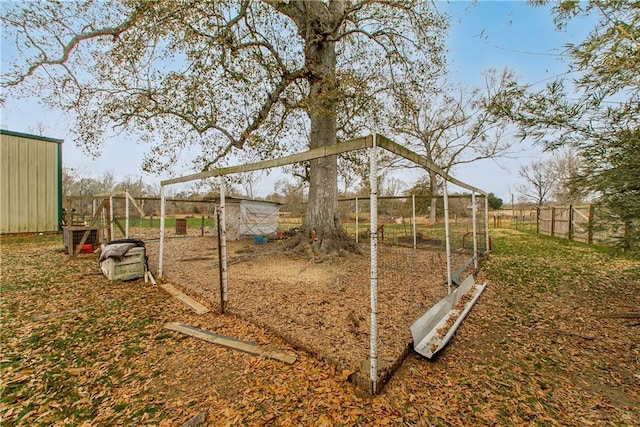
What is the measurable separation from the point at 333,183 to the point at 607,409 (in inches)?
241

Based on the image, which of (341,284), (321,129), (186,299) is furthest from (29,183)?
(341,284)

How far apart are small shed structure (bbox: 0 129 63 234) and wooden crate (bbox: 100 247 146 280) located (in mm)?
8385

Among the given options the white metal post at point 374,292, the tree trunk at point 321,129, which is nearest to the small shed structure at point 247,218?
the tree trunk at point 321,129

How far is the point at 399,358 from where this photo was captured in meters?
2.40

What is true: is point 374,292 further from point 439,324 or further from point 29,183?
point 29,183

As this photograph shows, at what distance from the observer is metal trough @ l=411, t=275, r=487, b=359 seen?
8.52 ft

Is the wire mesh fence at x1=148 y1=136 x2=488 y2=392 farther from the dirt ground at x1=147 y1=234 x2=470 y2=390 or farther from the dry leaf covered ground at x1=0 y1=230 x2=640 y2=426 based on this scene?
the dry leaf covered ground at x1=0 y1=230 x2=640 y2=426

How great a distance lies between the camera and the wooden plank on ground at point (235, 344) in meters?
2.52

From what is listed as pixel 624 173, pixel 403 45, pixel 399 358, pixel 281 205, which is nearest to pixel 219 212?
pixel 399 358

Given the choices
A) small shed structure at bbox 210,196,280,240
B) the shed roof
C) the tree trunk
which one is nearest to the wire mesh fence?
the tree trunk

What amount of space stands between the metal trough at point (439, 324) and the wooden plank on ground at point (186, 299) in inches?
113

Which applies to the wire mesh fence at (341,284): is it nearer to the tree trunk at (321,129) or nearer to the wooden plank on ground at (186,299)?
the wooden plank on ground at (186,299)

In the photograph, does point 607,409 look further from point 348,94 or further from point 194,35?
point 194,35

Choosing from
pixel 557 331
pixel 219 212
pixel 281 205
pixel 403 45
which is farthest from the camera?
pixel 281 205
